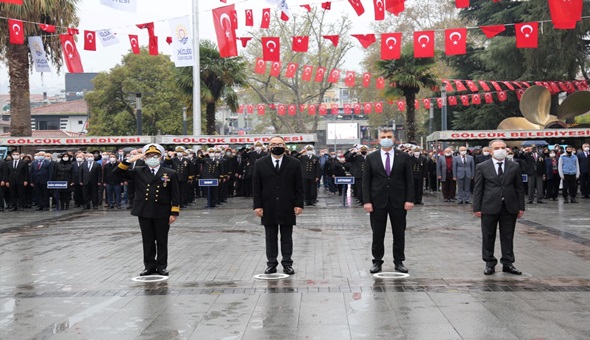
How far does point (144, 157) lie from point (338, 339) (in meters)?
4.97

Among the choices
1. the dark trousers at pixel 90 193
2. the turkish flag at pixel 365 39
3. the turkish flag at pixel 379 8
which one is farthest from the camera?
the turkish flag at pixel 365 39

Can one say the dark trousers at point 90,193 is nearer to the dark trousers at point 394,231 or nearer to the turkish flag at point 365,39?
the turkish flag at point 365,39

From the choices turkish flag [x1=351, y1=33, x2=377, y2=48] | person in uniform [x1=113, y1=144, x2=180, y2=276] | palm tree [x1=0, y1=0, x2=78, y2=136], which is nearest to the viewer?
person in uniform [x1=113, y1=144, x2=180, y2=276]

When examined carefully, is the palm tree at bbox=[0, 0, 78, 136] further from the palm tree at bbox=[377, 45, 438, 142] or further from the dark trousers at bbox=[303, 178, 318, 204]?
the palm tree at bbox=[377, 45, 438, 142]

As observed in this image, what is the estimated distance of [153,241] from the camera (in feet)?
35.8

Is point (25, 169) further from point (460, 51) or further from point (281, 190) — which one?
point (281, 190)

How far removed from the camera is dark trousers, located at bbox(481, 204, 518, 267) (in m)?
10.6

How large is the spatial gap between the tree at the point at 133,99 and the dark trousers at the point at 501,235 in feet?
171

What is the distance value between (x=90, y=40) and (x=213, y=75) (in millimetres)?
10082

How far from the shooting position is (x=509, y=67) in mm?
43562

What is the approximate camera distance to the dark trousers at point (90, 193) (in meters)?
25.5

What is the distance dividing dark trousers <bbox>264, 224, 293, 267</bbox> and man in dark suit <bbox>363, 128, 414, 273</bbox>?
3.66ft

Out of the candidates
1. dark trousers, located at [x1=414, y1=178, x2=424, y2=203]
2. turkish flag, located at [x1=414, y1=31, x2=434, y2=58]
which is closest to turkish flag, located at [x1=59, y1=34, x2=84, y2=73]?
turkish flag, located at [x1=414, y1=31, x2=434, y2=58]

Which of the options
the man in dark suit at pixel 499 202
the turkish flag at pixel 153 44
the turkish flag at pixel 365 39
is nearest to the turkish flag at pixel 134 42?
the turkish flag at pixel 153 44
